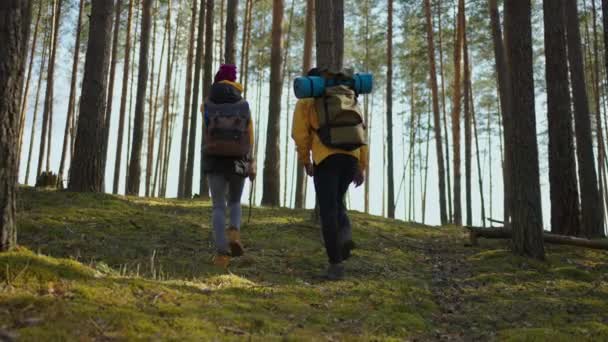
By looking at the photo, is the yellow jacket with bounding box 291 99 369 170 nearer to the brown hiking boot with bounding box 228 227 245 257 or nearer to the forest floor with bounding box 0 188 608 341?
the brown hiking boot with bounding box 228 227 245 257

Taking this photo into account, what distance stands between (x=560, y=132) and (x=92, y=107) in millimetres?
8772

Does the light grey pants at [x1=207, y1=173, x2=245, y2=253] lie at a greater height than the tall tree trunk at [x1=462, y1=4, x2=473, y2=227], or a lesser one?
lesser

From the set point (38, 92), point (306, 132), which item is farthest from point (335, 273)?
point (38, 92)

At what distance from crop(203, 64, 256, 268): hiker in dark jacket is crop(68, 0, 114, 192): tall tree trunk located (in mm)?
4630

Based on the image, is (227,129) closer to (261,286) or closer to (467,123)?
(261,286)

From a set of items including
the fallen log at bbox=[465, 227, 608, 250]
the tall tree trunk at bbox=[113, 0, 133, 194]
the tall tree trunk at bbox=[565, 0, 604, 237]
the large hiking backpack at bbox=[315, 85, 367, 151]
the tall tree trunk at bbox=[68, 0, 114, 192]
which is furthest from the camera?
the tall tree trunk at bbox=[113, 0, 133, 194]

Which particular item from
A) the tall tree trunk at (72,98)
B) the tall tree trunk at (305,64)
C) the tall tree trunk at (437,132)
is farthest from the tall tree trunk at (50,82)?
the tall tree trunk at (437,132)

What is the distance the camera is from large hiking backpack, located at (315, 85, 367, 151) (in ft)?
15.8

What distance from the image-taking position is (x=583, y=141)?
1020cm

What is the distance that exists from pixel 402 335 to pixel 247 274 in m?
2.01

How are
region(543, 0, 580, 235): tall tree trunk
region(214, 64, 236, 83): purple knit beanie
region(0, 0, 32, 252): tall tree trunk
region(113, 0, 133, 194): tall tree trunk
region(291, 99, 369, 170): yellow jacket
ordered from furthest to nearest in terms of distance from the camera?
region(113, 0, 133, 194): tall tree trunk
region(543, 0, 580, 235): tall tree trunk
region(214, 64, 236, 83): purple knit beanie
region(291, 99, 369, 170): yellow jacket
region(0, 0, 32, 252): tall tree trunk

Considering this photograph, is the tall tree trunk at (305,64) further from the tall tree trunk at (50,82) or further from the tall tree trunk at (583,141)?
the tall tree trunk at (50,82)

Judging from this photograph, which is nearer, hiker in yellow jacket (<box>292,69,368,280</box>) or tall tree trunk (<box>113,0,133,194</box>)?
hiker in yellow jacket (<box>292,69,368,280</box>)

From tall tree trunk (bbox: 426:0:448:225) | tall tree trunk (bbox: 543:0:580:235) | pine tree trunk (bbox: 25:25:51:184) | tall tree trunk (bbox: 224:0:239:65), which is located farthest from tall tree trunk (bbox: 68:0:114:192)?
pine tree trunk (bbox: 25:25:51:184)
